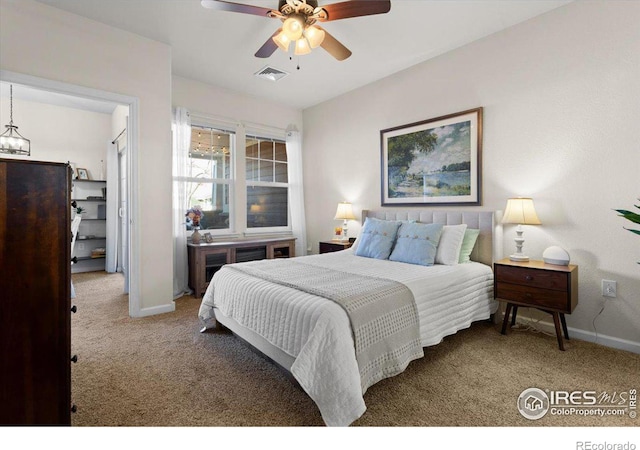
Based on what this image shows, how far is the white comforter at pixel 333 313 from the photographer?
4.89ft

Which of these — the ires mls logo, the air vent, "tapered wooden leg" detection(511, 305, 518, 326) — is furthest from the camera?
the air vent

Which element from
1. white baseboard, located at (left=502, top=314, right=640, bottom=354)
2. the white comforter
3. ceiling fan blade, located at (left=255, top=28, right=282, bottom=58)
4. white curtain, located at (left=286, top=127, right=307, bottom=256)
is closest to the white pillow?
the white comforter

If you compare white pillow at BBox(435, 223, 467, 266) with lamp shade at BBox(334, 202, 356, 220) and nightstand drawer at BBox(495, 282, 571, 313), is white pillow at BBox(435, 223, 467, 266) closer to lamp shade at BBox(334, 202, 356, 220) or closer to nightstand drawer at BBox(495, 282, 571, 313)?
nightstand drawer at BBox(495, 282, 571, 313)

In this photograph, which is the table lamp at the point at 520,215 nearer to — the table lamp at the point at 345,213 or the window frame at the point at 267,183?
the table lamp at the point at 345,213

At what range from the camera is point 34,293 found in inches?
47.5

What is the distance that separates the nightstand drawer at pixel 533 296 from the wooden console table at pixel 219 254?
2991 mm

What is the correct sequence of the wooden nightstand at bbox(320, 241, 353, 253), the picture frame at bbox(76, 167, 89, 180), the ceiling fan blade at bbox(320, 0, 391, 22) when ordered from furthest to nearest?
the picture frame at bbox(76, 167, 89, 180) < the wooden nightstand at bbox(320, 241, 353, 253) < the ceiling fan blade at bbox(320, 0, 391, 22)

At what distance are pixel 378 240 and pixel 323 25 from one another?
2.17 metres

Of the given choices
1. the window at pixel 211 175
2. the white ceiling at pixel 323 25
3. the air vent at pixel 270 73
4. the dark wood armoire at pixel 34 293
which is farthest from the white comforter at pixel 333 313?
the air vent at pixel 270 73

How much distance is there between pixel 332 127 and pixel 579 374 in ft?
13.3

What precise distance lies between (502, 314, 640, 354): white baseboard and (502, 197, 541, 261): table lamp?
655 mm

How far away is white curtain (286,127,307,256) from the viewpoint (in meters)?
5.14
